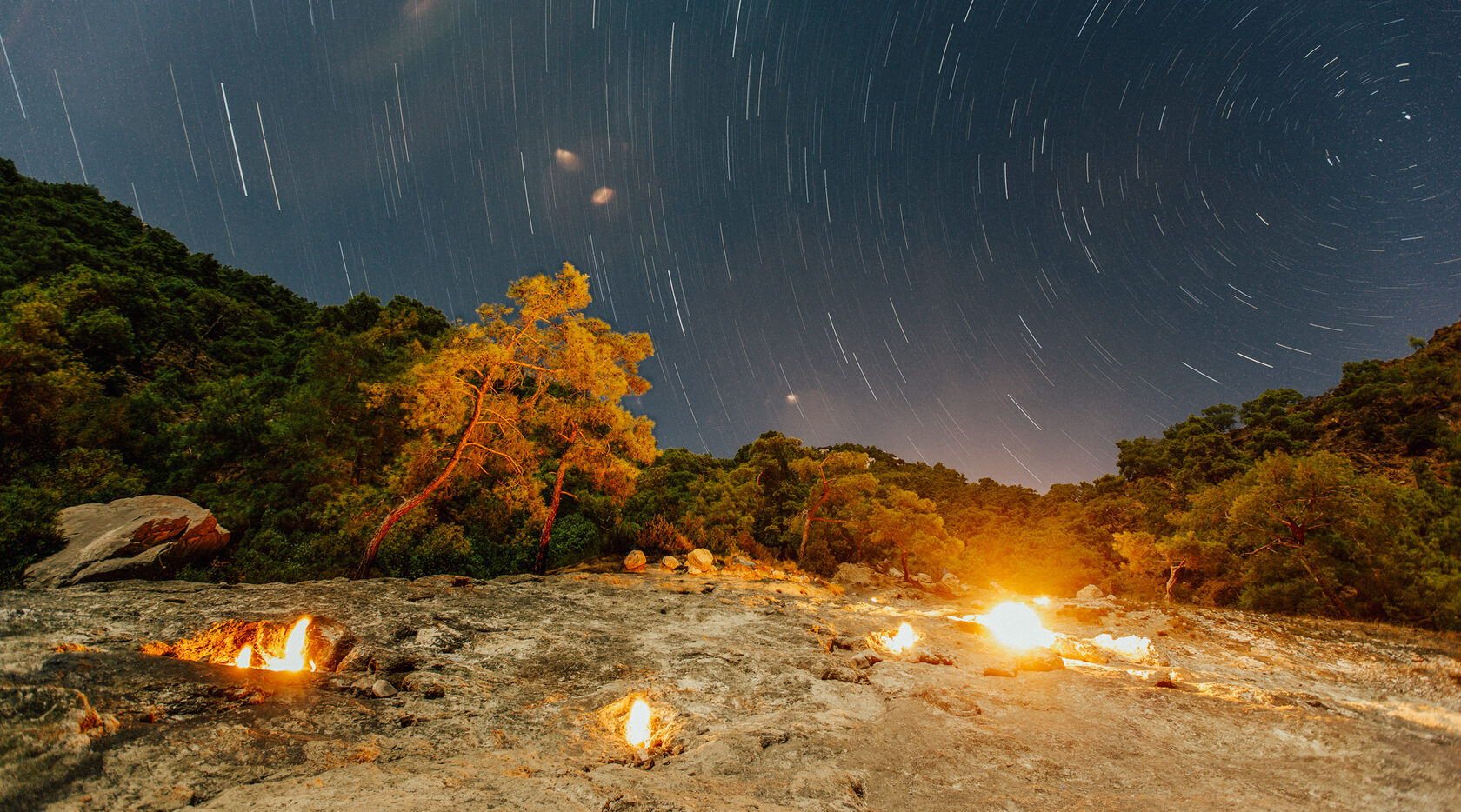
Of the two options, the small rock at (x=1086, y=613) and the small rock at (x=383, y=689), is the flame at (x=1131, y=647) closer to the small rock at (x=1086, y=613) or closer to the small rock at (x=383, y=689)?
the small rock at (x=1086, y=613)

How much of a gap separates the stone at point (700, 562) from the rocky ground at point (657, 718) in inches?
347

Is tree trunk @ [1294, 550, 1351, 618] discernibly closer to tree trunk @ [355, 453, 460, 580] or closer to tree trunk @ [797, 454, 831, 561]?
tree trunk @ [797, 454, 831, 561]

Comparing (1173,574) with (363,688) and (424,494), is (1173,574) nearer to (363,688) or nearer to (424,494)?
(363,688)

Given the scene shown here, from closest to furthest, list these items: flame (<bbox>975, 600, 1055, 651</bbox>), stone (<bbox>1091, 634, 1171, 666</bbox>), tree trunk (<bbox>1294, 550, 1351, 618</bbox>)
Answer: stone (<bbox>1091, 634, 1171, 666</bbox>) → flame (<bbox>975, 600, 1055, 651</bbox>) → tree trunk (<bbox>1294, 550, 1351, 618</bbox>)

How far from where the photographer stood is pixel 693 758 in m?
5.01

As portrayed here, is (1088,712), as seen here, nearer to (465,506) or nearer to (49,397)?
(465,506)

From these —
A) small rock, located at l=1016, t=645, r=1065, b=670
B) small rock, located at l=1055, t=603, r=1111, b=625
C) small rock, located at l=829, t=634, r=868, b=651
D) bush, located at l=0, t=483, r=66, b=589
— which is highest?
bush, located at l=0, t=483, r=66, b=589

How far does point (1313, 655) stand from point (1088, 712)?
35.0 ft

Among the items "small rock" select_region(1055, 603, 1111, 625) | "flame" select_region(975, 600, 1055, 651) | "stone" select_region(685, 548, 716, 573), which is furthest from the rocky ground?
"stone" select_region(685, 548, 716, 573)

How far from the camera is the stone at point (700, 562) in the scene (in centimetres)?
2036

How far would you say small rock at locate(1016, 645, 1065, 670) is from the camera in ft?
31.2

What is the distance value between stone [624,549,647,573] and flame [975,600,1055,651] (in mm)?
13152

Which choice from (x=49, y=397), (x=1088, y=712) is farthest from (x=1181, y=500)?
(x=49, y=397)

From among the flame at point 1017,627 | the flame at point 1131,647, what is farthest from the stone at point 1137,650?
the flame at point 1017,627
